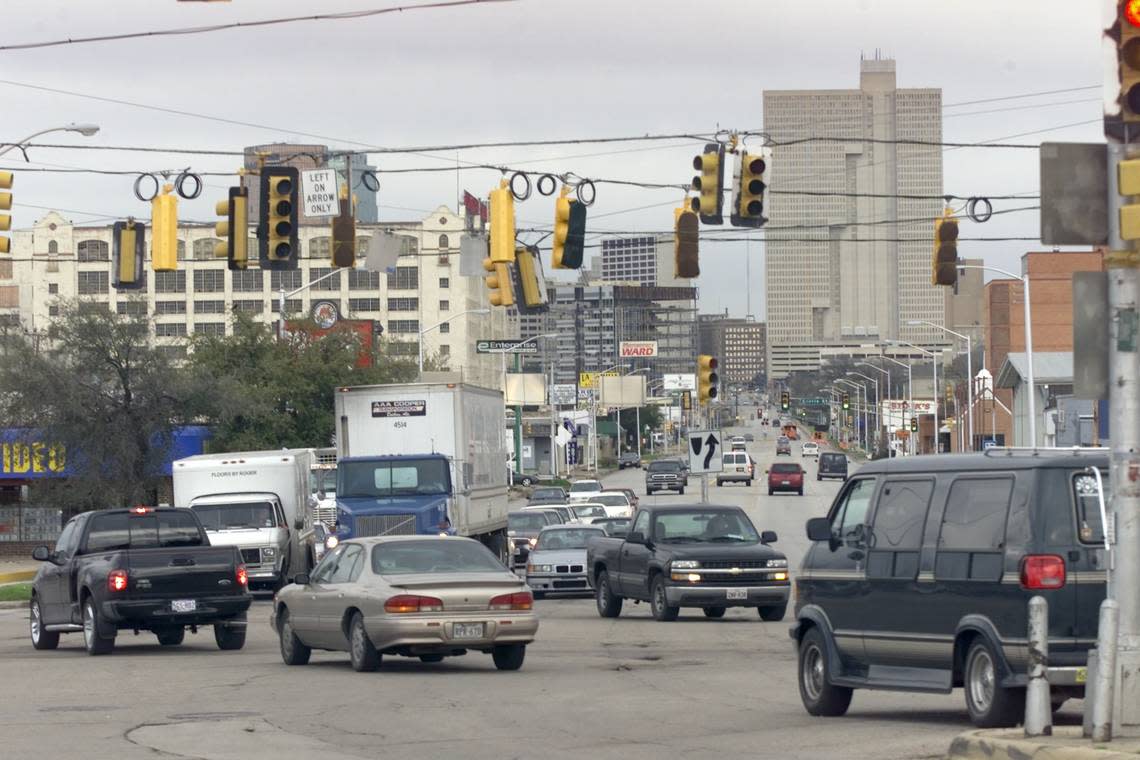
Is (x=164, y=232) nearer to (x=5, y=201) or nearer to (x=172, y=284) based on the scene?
(x=5, y=201)

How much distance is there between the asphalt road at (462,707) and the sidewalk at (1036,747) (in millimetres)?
501

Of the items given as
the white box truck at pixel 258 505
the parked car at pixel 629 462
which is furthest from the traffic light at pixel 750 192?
the parked car at pixel 629 462

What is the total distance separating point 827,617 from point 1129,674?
4.09m

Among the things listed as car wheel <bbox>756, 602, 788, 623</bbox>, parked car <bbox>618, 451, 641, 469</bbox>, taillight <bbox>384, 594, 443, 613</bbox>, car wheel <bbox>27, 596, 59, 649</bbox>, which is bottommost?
parked car <bbox>618, 451, 641, 469</bbox>

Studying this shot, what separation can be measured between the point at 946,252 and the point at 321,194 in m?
9.81

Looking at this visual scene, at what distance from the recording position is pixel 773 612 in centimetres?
2723

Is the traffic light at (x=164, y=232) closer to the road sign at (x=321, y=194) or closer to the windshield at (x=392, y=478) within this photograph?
the road sign at (x=321, y=194)

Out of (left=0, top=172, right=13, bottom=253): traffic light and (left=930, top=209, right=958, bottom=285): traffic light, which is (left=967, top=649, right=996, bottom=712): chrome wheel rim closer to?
(left=930, top=209, right=958, bottom=285): traffic light

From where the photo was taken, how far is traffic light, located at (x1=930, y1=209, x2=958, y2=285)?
26.4 m

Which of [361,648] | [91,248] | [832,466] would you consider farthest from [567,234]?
[91,248]

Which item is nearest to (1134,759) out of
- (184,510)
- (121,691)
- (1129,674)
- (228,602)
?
(1129,674)

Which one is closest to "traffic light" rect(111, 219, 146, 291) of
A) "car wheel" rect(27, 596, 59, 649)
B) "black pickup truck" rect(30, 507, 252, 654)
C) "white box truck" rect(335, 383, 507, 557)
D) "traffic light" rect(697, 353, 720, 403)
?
A: "black pickup truck" rect(30, 507, 252, 654)

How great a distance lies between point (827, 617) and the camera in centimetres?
1465

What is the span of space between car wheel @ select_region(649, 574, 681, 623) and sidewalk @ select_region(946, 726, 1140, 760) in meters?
14.8
